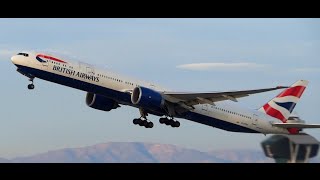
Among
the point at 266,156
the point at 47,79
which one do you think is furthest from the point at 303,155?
the point at 47,79

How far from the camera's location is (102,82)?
40219 mm

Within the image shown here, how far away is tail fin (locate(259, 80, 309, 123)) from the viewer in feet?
168

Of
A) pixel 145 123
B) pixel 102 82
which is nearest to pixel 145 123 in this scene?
pixel 145 123

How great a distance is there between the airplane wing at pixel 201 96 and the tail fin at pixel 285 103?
996cm

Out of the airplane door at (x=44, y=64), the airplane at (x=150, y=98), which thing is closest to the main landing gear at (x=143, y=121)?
the airplane at (x=150, y=98)

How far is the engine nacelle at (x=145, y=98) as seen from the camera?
40438 mm

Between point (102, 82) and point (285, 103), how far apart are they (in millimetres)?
18620

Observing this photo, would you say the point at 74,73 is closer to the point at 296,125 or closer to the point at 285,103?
the point at 296,125

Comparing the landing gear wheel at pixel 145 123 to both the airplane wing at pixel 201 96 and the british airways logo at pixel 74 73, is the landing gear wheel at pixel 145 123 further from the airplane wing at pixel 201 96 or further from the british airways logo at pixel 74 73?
the british airways logo at pixel 74 73

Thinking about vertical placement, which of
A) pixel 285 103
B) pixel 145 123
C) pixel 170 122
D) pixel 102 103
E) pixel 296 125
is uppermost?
pixel 285 103

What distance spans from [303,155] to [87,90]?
15.2m
